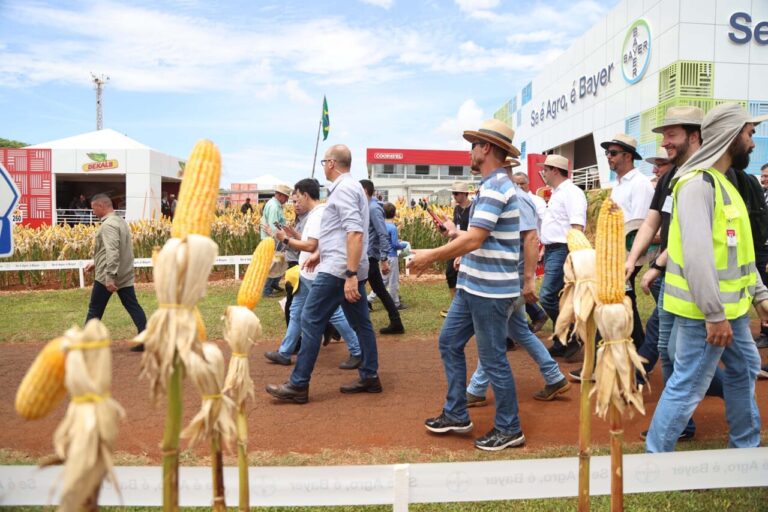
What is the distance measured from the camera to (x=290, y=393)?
527 cm

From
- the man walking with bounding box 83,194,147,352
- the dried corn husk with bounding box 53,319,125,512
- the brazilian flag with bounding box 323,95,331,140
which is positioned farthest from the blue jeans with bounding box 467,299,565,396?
the brazilian flag with bounding box 323,95,331,140

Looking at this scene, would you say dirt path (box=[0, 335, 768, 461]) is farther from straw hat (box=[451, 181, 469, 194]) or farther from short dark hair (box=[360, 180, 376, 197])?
straw hat (box=[451, 181, 469, 194])

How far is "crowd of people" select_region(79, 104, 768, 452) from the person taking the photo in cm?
333

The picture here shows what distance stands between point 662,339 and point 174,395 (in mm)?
3751

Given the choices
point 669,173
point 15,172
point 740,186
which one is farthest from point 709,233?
point 15,172

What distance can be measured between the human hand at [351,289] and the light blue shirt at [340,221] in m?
0.09

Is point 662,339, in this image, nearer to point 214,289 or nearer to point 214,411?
point 214,411

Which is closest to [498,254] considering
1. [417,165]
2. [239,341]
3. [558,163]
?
[239,341]

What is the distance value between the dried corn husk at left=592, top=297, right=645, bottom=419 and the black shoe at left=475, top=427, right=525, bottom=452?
7.46ft

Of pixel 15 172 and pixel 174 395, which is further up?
pixel 15 172

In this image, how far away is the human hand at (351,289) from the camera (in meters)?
5.11

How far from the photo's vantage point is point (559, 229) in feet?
21.4

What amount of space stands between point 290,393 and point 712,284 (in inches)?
138

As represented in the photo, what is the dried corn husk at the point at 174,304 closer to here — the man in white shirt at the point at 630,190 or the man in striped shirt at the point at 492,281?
the man in striped shirt at the point at 492,281
